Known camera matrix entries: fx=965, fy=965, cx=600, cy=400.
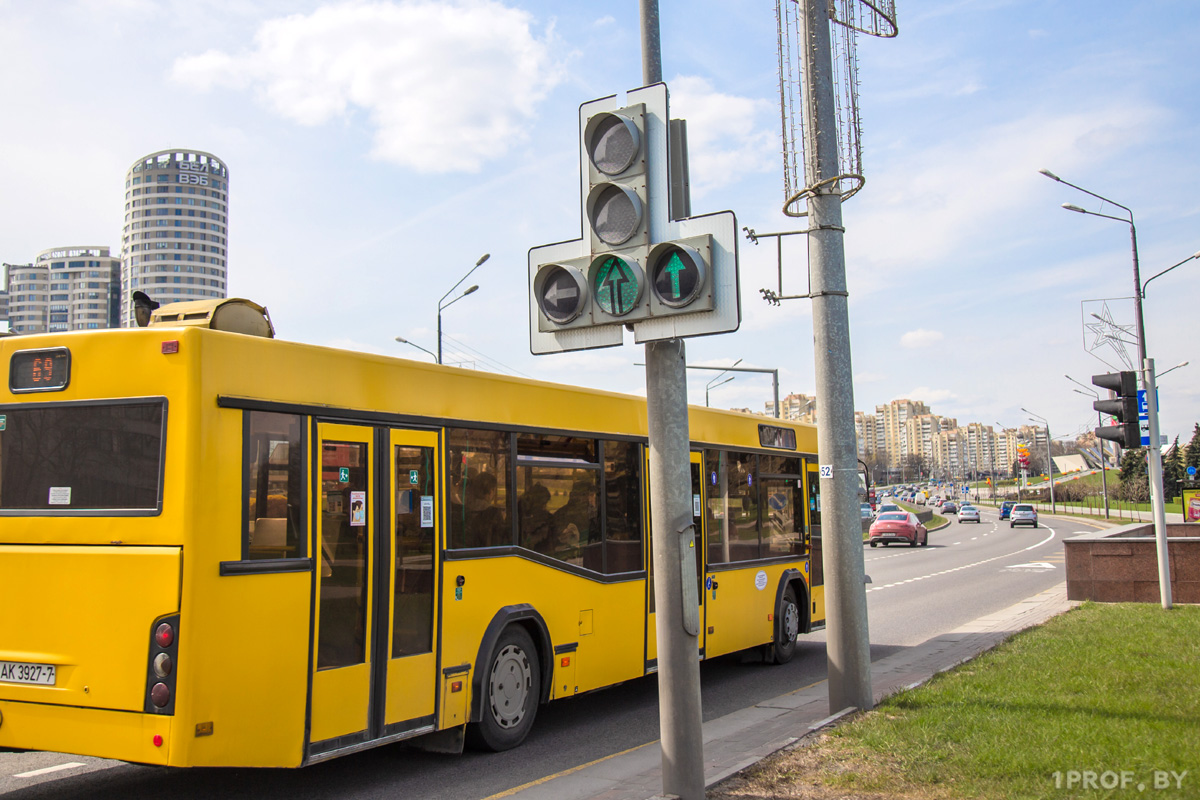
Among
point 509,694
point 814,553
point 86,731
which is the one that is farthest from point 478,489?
point 814,553

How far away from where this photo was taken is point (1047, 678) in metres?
8.62

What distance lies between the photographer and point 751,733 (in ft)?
25.6

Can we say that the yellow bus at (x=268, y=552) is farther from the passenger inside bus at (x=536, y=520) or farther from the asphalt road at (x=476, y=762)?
the asphalt road at (x=476, y=762)

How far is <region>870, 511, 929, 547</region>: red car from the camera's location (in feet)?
132

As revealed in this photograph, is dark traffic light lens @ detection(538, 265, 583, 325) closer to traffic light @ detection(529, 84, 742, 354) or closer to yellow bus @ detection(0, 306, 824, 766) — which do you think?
traffic light @ detection(529, 84, 742, 354)

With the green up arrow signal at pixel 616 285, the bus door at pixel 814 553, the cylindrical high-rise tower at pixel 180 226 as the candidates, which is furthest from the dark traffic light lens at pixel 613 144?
the cylindrical high-rise tower at pixel 180 226

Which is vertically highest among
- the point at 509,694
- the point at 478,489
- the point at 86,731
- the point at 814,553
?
the point at 478,489

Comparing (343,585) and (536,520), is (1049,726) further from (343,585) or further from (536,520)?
(343,585)

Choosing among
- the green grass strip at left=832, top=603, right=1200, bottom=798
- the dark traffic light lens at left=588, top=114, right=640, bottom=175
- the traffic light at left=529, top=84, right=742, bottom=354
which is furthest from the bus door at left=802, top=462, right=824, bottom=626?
the dark traffic light lens at left=588, top=114, right=640, bottom=175

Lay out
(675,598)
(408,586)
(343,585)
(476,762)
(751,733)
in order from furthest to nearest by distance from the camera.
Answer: (751,733) → (476,762) → (408,586) → (343,585) → (675,598)

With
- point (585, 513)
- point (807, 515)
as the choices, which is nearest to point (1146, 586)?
point (807, 515)

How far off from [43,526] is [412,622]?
7.75ft

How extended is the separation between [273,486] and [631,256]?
255cm

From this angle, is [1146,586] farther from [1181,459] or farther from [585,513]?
[1181,459]
